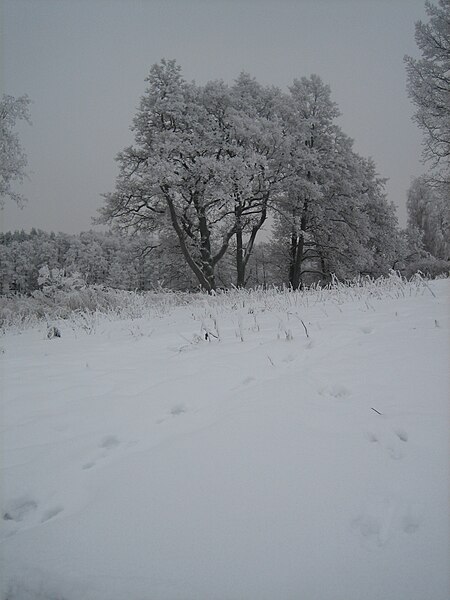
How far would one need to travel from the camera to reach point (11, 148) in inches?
546

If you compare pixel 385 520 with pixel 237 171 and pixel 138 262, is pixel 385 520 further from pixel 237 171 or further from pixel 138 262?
pixel 138 262

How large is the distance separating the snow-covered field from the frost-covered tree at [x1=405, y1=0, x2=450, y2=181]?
1310cm

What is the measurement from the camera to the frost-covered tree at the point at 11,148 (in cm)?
1358

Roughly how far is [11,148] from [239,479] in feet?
56.2

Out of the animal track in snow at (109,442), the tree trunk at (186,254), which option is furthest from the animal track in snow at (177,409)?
the tree trunk at (186,254)

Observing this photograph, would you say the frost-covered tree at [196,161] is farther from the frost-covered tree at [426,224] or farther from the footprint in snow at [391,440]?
the frost-covered tree at [426,224]

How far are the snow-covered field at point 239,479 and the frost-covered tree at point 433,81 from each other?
13095 millimetres

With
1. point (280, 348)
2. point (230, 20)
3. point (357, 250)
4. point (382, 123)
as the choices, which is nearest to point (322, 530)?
point (280, 348)

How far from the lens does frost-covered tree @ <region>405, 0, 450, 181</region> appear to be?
11.9 meters

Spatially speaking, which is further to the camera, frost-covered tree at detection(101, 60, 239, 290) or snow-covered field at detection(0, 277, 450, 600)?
frost-covered tree at detection(101, 60, 239, 290)

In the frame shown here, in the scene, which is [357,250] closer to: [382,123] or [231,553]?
[382,123]

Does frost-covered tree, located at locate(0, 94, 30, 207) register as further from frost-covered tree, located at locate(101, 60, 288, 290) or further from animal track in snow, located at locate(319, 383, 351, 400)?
animal track in snow, located at locate(319, 383, 351, 400)

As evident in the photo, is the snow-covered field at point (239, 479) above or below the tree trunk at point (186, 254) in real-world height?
below

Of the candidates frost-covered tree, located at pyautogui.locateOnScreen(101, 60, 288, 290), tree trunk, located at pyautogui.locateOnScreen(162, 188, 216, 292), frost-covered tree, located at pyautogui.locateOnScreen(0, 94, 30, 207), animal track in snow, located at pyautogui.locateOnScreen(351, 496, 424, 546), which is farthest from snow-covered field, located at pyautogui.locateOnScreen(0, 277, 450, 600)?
frost-covered tree, located at pyautogui.locateOnScreen(0, 94, 30, 207)
